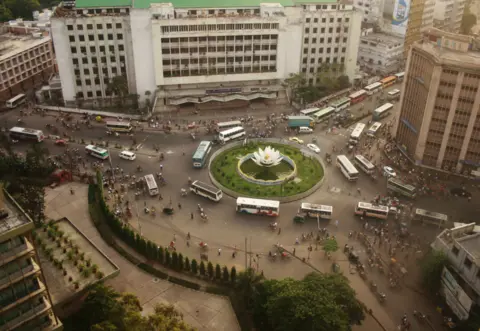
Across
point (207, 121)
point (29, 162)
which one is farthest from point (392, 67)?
point (29, 162)

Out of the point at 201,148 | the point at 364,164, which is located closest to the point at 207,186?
the point at 201,148

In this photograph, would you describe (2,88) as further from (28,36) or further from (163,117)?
(163,117)

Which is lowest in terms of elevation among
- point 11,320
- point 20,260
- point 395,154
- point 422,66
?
point 395,154

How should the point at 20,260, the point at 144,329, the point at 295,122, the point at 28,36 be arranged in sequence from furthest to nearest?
the point at 28,36 < the point at 295,122 < the point at 144,329 < the point at 20,260

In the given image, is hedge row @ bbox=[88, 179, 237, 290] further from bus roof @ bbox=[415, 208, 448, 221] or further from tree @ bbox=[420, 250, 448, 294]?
bus roof @ bbox=[415, 208, 448, 221]

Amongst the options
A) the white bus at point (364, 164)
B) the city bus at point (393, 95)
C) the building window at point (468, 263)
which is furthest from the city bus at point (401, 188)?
the city bus at point (393, 95)

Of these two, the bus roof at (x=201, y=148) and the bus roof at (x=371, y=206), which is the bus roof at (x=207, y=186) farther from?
the bus roof at (x=371, y=206)
